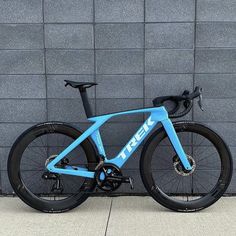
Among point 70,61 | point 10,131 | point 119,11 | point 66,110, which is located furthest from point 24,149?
point 119,11

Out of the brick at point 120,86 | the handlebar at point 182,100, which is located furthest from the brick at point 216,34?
the brick at point 120,86

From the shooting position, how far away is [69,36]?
4.09 meters

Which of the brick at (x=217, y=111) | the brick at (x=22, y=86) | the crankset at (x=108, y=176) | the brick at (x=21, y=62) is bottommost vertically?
the crankset at (x=108, y=176)

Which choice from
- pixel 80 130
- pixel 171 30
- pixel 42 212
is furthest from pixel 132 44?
pixel 42 212

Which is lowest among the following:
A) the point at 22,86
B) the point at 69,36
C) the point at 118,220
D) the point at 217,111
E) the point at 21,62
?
the point at 118,220

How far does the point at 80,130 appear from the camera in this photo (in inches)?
154

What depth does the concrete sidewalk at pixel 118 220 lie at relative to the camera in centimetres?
350

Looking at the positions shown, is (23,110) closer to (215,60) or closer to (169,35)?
(169,35)

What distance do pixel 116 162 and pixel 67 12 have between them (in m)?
1.58

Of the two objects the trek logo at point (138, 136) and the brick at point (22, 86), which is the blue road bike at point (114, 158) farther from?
the brick at point (22, 86)

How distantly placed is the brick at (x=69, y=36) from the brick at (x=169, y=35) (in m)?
0.60

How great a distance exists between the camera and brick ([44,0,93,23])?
4043mm

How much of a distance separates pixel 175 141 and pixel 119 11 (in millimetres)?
1415

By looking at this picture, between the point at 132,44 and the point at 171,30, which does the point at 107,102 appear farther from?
the point at 171,30
